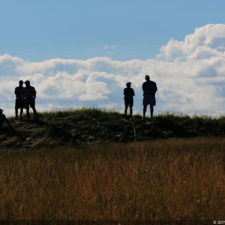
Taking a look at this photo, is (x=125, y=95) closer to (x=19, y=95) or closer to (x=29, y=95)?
(x=29, y=95)

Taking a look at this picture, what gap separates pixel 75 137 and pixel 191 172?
1123 cm

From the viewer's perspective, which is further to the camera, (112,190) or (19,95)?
(19,95)

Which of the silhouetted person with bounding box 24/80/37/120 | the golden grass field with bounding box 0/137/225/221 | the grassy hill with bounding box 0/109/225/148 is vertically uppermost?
the silhouetted person with bounding box 24/80/37/120

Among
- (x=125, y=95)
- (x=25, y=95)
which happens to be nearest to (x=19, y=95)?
(x=25, y=95)

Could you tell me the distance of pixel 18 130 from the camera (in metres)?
21.9

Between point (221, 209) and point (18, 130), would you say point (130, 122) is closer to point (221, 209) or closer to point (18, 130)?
point (18, 130)

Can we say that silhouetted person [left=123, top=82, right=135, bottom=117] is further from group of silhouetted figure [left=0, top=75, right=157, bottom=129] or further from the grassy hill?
the grassy hill

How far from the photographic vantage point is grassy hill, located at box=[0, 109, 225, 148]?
19.9m

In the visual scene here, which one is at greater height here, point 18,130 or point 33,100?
point 33,100

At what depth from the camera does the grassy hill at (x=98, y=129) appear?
19938mm

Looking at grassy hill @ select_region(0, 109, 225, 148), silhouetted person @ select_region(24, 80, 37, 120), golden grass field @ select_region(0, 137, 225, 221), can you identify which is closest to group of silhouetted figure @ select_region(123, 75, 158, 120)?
grassy hill @ select_region(0, 109, 225, 148)

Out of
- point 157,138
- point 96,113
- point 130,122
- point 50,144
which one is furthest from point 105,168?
point 96,113

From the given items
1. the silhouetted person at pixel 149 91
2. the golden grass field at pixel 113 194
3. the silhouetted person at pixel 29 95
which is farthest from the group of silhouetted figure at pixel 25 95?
the golden grass field at pixel 113 194

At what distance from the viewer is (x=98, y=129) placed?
70.1 ft
